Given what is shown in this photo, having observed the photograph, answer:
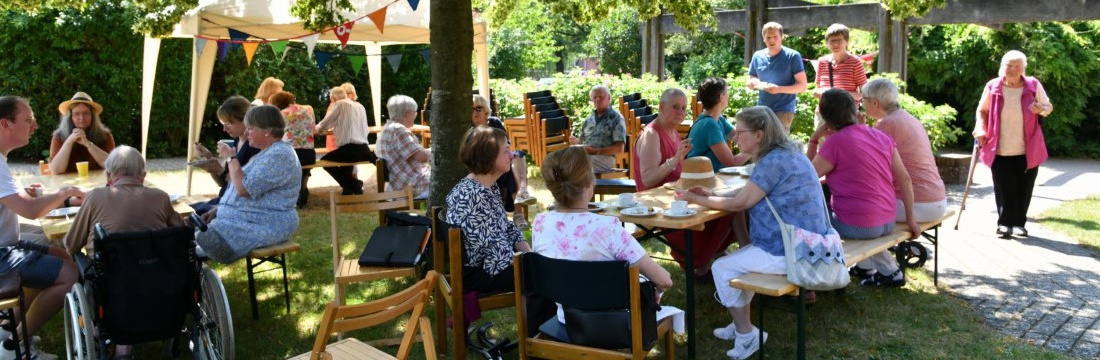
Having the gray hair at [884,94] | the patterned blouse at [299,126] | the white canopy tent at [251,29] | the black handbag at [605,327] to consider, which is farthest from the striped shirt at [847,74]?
the black handbag at [605,327]

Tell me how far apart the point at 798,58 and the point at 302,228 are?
456 cm

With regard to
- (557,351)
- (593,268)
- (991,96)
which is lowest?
(557,351)

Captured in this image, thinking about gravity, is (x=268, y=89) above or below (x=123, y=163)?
above

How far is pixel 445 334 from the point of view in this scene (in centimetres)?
463

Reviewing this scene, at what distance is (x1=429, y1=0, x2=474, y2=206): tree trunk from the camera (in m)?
5.55

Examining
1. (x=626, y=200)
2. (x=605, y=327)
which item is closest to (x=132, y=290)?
(x=605, y=327)

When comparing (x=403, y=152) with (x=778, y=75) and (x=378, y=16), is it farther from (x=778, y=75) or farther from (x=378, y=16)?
(x=778, y=75)

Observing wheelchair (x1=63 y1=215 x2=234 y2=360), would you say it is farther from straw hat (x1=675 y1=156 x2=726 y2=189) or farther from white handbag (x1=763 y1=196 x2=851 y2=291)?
white handbag (x1=763 y1=196 x2=851 y2=291)

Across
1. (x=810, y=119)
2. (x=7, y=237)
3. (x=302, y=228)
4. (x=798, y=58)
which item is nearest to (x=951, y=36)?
(x=810, y=119)

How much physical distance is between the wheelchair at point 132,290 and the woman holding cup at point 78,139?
7.81 ft

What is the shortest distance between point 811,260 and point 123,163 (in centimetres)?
314

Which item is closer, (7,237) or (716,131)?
(7,237)

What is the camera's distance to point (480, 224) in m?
4.27

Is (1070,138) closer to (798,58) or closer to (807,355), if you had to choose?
(798,58)
